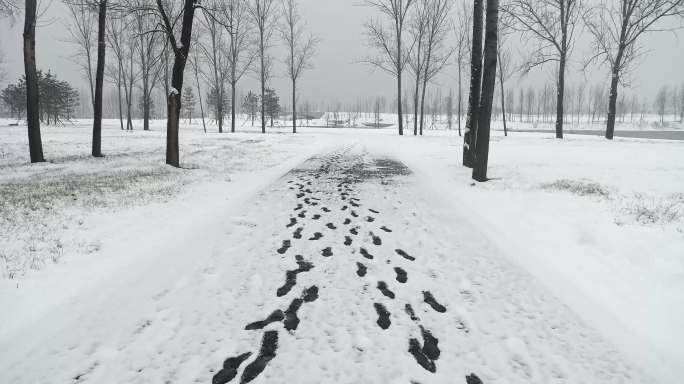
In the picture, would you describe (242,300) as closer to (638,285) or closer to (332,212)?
(332,212)

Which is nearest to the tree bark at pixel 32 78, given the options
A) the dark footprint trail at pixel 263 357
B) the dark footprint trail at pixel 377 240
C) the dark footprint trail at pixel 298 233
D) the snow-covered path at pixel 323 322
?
the snow-covered path at pixel 323 322

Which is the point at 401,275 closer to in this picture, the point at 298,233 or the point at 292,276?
the point at 292,276

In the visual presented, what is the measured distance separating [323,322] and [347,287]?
0.64 meters

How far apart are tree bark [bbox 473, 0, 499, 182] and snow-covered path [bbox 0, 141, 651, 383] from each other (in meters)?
4.15

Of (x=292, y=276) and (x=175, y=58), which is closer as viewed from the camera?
(x=292, y=276)

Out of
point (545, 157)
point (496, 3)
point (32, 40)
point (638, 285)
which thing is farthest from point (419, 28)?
point (638, 285)

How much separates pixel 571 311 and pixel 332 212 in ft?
12.6

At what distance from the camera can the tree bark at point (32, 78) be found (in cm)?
1134

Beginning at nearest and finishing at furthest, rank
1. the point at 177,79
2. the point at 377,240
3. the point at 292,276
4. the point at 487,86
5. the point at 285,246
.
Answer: the point at 292,276 → the point at 285,246 → the point at 377,240 → the point at 487,86 → the point at 177,79

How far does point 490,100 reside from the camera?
834 centimetres

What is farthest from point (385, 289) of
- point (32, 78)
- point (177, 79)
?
point (32, 78)

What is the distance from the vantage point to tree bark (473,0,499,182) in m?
8.09

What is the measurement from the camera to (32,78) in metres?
11.6

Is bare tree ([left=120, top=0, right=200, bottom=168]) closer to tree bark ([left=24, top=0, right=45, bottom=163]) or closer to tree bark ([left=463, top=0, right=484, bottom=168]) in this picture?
tree bark ([left=24, top=0, right=45, bottom=163])
